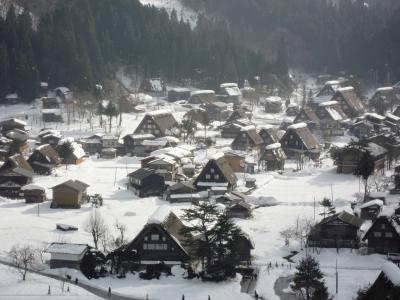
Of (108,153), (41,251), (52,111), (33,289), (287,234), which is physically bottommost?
(33,289)

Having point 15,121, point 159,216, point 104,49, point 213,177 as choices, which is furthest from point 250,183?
point 104,49

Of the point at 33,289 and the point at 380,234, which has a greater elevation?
the point at 380,234

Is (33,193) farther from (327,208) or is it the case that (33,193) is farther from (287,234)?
(327,208)

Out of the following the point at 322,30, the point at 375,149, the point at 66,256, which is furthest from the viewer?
the point at 322,30

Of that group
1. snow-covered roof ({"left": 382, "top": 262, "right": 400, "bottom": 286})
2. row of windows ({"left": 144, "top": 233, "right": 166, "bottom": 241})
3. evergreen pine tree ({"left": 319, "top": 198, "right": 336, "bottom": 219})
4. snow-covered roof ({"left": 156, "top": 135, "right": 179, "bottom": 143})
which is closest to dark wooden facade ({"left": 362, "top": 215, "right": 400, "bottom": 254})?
evergreen pine tree ({"left": 319, "top": 198, "right": 336, "bottom": 219})

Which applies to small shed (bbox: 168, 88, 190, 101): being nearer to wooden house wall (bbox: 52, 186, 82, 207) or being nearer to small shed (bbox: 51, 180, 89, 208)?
small shed (bbox: 51, 180, 89, 208)

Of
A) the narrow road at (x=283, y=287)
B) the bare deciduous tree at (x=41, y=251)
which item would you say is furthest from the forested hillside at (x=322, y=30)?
the bare deciduous tree at (x=41, y=251)
